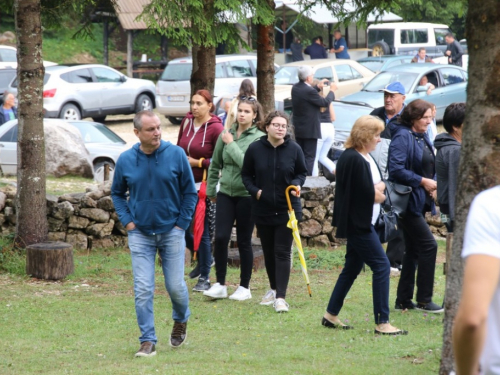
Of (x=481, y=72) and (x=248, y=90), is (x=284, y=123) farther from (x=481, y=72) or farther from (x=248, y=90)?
(x=481, y=72)

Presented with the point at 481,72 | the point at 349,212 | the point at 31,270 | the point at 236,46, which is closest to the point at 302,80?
the point at 236,46

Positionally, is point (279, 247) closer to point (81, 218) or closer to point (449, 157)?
point (449, 157)

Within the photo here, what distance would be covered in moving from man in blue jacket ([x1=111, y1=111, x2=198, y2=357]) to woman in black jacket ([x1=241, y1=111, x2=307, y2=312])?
1.39 meters

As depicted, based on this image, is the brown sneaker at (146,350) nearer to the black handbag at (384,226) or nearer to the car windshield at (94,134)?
the black handbag at (384,226)

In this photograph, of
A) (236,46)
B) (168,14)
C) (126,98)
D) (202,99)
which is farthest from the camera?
(126,98)

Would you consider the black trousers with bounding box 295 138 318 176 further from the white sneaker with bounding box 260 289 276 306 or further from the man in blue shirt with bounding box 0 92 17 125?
the man in blue shirt with bounding box 0 92 17 125

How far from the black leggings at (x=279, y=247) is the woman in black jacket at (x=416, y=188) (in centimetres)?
101

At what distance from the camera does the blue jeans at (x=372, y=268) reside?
6477 mm

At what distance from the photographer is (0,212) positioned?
34.1ft

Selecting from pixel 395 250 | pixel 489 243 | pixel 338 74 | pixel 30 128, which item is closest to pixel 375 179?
pixel 395 250

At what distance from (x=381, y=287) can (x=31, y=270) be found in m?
4.17

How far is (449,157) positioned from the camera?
265 inches

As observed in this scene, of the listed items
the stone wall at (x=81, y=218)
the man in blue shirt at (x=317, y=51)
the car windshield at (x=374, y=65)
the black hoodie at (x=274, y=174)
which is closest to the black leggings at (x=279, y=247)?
the black hoodie at (x=274, y=174)

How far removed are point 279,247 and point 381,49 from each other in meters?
28.6
